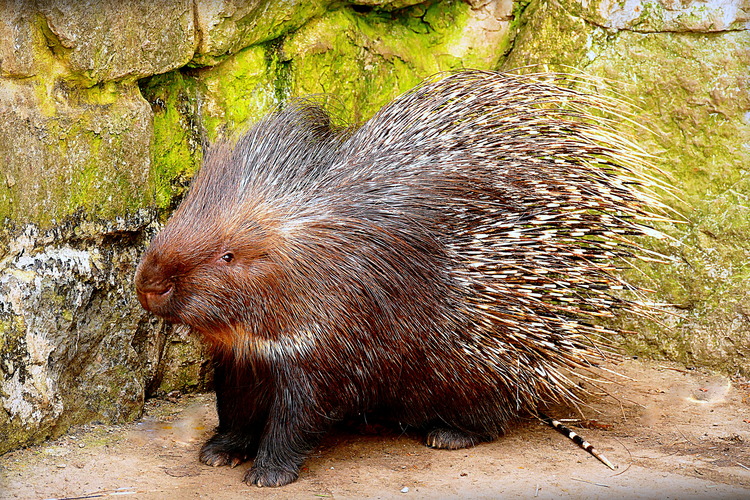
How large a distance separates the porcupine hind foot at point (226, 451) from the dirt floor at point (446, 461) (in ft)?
0.14

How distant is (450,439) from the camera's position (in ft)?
11.3

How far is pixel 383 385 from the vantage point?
3.22 m

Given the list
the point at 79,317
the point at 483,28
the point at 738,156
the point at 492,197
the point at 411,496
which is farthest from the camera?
the point at 483,28

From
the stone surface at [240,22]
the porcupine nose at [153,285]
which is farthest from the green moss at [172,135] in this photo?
the porcupine nose at [153,285]

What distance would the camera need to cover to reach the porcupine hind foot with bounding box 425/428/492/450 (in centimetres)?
343

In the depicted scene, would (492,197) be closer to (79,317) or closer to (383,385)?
(383,385)

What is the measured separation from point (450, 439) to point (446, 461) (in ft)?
0.45

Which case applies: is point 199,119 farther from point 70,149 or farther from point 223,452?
point 223,452

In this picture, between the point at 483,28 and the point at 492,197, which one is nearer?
the point at 492,197

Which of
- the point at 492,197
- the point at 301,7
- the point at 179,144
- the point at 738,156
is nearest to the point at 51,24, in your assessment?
the point at 179,144

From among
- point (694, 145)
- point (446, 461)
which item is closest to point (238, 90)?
point (446, 461)

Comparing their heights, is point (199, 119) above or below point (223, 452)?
above

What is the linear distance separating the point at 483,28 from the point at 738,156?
137 centimetres

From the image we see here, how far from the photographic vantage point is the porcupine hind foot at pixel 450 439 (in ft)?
11.2
